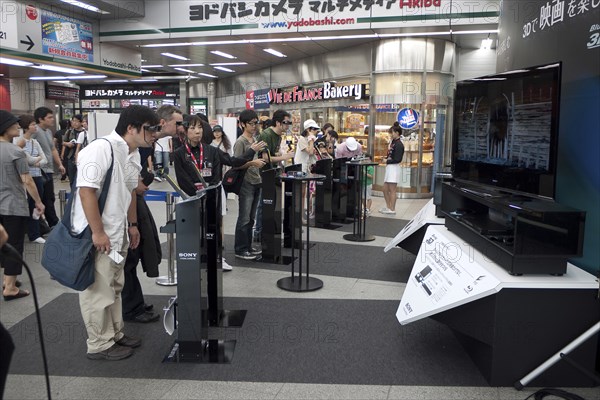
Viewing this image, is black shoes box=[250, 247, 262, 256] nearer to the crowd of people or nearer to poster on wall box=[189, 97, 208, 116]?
the crowd of people

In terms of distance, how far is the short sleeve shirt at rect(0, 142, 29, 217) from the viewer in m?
3.93

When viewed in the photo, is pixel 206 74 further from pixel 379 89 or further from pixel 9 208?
pixel 9 208

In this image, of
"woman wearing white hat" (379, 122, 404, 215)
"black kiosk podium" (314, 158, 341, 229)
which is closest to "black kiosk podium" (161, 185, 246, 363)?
"black kiosk podium" (314, 158, 341, 229)

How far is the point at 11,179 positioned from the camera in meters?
3.99

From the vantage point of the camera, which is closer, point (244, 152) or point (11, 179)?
point (11, 179)

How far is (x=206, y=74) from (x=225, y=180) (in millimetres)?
13035

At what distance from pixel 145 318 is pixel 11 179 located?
5.43 feet

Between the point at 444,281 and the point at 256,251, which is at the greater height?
the point at 444,281

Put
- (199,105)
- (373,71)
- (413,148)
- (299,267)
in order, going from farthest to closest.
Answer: (199,105)
(373,71)
(413,148)
(299,267)

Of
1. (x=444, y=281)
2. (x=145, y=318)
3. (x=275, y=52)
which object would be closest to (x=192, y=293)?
(x=145, y=318)

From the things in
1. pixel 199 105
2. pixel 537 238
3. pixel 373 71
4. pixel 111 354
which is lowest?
pixel 111 354

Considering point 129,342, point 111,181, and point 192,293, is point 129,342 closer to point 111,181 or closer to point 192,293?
point 192,293

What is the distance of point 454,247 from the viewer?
11.3 ft

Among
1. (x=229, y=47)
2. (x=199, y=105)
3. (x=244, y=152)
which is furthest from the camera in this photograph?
(x=199, y=105)
